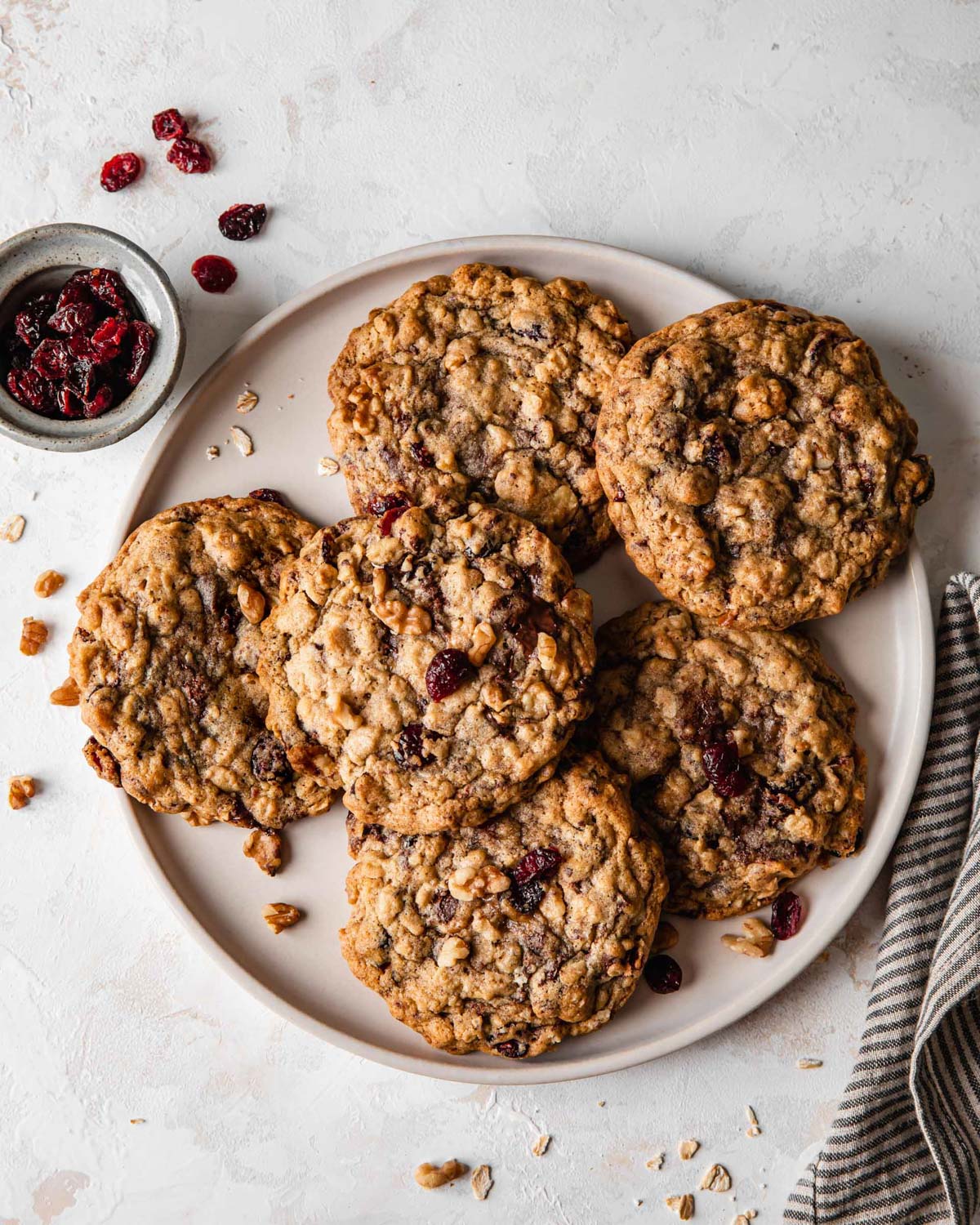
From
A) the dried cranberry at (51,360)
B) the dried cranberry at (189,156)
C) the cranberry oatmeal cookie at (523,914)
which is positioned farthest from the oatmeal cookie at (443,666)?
the dried cranberry at (189,156)

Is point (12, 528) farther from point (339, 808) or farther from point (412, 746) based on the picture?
point (412, 746)

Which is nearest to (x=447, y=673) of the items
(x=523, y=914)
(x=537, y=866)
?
(x=537, y=866)

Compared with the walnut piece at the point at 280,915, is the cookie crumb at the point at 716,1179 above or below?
below

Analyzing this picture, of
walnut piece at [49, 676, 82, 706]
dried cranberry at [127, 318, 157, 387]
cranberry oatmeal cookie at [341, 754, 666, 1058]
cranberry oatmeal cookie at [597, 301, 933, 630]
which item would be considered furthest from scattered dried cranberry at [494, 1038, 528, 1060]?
dried cranberry at [127, 318, 157, 387]

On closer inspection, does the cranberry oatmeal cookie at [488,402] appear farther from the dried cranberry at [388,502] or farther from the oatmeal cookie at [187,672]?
the oatmeal cookie at [187,672]

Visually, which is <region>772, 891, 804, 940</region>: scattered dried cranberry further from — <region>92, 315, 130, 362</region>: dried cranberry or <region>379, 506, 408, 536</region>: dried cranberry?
<region>92, 315, 130, 362</region>: dried cranberry
